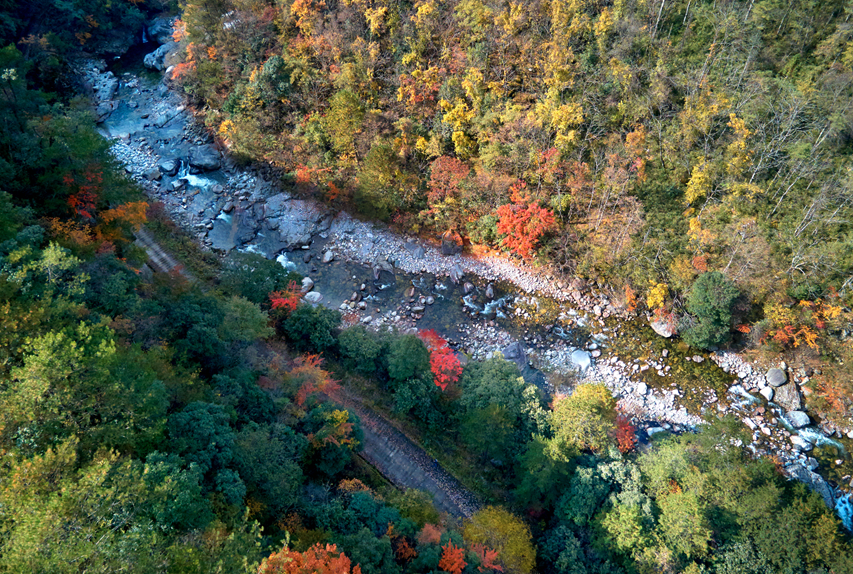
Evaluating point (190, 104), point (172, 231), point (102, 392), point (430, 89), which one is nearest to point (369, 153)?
point (430, 89)

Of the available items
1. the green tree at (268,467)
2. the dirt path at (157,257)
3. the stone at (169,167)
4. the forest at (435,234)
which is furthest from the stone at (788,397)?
the stone at (169,167)

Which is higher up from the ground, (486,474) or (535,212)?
(535,212)

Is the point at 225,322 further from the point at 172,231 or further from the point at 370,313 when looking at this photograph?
the point at 172,231

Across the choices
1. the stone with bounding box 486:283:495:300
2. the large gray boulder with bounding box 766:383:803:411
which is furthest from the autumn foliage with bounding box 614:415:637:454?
the stone with bounding box 486:283:495:300

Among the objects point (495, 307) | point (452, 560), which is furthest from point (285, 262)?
point (452, 560)

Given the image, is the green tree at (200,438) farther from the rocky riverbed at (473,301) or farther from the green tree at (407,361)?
the rocky riverbed at (473,301)

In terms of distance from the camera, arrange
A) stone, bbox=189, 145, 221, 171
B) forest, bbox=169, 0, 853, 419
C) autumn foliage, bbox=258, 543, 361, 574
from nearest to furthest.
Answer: autumn foliage, bbox=258, 543, 361, 574 → forest, bbox=169, 0, 853, 419 → stone, bbox=189, 145, 221, 171

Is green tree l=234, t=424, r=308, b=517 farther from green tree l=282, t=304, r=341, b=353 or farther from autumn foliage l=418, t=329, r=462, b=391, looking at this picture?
autumn foliage l=418, t=329, r=462, b=391
